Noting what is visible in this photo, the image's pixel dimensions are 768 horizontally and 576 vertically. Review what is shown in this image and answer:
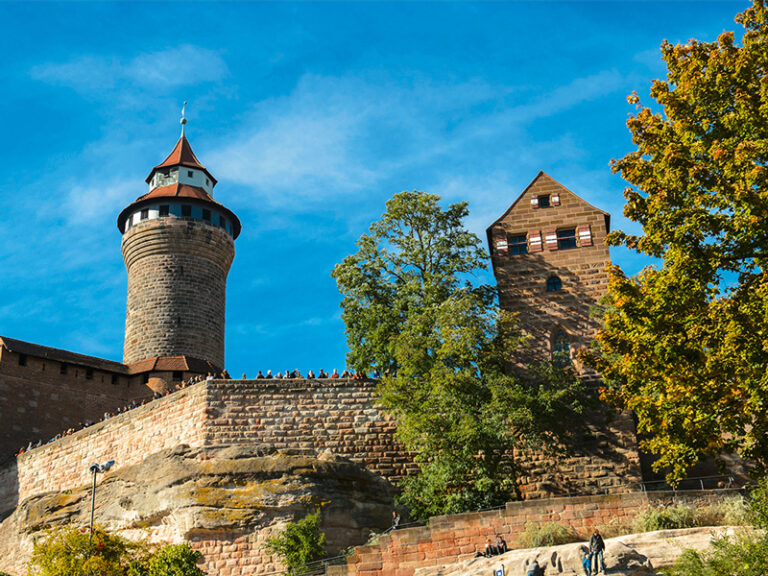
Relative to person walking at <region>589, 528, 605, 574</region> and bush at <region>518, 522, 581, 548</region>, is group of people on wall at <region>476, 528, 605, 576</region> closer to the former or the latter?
person walking at <region>589, 528, 605, 574</region>

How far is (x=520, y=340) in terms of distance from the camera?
27.4 meters

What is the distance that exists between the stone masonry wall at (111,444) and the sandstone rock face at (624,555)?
12238 mm

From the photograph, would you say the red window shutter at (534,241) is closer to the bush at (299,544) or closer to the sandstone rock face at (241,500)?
the sandstone rock face at (241,500)

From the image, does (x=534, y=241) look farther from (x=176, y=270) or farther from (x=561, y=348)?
(x=176, y=270)

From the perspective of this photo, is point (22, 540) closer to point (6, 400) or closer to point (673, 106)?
point (6, 400)

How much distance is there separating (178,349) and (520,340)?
2241 centimetres

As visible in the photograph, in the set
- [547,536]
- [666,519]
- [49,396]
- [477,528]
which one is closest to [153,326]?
[49,396]

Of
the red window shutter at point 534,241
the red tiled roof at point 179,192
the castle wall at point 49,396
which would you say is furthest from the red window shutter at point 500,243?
the red tiled roof at point 179,192

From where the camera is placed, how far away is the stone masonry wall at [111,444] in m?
29.9

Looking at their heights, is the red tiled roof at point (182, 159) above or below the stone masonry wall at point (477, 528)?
above

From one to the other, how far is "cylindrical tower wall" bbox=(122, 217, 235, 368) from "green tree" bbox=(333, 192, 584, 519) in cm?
1710

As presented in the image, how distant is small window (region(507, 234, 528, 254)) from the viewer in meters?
30.6

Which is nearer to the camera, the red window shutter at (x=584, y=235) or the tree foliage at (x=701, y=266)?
the tree foliage at (x=701, y=266)

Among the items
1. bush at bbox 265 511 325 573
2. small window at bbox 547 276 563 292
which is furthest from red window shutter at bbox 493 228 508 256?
bush at bbox 265 511 325 573
